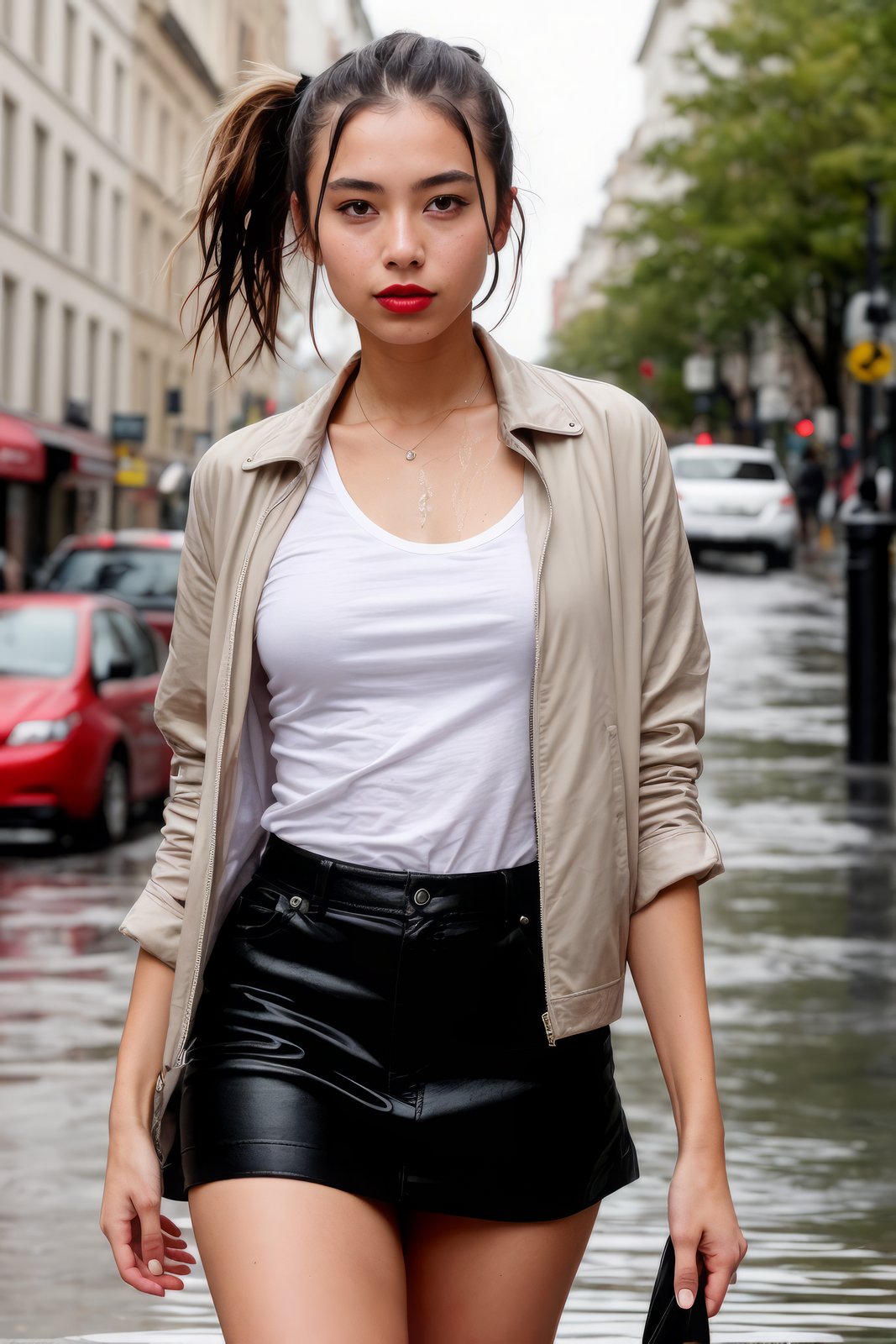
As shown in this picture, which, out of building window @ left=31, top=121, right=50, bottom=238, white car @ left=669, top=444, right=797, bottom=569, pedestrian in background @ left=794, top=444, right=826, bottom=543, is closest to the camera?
white car @ left=669, top=444, right=797, bottom=569

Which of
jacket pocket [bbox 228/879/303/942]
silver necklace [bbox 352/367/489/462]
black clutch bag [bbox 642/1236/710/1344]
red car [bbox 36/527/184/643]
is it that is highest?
red car [bbox 36/527/184/643]

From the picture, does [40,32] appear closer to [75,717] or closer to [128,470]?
[128,470]

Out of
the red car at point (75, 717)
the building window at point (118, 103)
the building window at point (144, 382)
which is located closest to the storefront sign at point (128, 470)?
the building window at point (144, 382)

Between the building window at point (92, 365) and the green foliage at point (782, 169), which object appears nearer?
the green foliage at point (782, 169)

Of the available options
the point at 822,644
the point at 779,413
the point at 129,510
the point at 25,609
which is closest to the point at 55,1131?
the point at 25,609

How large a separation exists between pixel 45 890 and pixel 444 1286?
863 cm

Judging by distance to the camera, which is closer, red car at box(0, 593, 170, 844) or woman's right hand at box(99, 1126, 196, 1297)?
woman's right hand at box(99, 1126, 196, 1297)

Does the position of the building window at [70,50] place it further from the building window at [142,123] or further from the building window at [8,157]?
the building window at [142,123]

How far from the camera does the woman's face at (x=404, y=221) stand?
256cm

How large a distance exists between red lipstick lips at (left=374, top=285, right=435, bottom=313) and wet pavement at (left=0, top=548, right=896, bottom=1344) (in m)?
2.61

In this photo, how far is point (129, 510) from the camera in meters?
57.8

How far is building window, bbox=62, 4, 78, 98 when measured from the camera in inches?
1834

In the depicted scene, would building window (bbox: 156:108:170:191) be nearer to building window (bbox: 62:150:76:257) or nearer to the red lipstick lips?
building window (bbox: 62:150:76:257)

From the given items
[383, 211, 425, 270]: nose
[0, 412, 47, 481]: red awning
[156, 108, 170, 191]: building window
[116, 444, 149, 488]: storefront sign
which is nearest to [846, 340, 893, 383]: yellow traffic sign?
[383, 211, 425, 270]: nose
